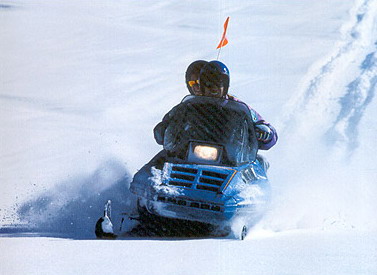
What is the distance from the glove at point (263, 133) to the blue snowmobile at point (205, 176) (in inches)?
3.1

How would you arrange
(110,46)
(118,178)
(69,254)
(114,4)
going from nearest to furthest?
(69,254)
(118,178)
(110,46)
(114,4)

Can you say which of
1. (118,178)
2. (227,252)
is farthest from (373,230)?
(118,178)

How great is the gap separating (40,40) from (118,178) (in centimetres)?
810

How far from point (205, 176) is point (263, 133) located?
104 centimetres

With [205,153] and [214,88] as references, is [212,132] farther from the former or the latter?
[214,88]

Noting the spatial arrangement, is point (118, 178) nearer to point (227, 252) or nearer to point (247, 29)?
point (227, 252)

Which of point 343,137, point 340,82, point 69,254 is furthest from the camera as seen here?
point 340,82

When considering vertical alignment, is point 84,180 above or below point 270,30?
below

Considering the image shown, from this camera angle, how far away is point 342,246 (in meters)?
5.64

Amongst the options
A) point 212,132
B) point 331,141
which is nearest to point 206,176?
point 212,132

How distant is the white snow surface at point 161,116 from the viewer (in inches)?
219

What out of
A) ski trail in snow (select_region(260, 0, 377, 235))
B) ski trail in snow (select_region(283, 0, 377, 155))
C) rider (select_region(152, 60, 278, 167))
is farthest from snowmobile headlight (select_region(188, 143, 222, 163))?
ski trail in snow (select_region(283, 0, 377, 155))

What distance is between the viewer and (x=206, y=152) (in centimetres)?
662

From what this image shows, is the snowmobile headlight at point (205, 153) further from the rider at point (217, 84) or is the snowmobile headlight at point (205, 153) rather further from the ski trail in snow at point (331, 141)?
the ski trail in snow at point (331, 141)
